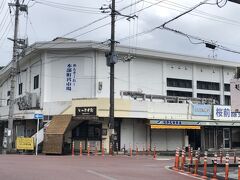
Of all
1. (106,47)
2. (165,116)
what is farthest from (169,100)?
(106,47)

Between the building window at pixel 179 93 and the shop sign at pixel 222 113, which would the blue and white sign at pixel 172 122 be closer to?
the shop sign at pixel 222 113

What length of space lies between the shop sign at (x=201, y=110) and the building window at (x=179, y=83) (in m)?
4.23

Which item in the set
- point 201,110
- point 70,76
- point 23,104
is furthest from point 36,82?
point 201,110

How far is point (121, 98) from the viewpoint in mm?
38500

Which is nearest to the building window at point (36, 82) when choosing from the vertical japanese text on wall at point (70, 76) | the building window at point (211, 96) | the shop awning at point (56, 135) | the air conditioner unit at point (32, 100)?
the air conditioner unit at point (32, 100)

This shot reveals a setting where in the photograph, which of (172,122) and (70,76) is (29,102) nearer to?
(70,76)

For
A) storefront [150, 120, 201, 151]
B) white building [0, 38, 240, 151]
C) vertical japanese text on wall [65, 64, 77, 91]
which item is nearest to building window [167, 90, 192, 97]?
white building [0, 38, 240, 151]

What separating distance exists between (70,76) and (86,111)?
541 cm

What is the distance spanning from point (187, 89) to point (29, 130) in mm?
16837

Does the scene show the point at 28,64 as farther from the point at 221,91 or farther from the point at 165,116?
the point at 221,91

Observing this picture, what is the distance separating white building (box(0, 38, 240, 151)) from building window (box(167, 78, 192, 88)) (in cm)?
11

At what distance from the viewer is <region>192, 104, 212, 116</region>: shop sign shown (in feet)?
137

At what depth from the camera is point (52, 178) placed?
15680 millimetres

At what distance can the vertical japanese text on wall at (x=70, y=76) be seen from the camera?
40156 millimetres
